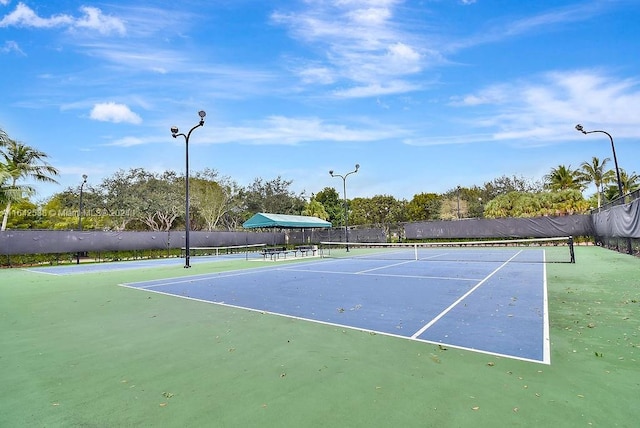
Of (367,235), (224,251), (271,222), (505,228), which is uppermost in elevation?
(271,222)

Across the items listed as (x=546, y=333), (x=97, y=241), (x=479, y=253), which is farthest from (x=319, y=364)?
(x=97, y=241)

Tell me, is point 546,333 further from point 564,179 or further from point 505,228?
point 564,179

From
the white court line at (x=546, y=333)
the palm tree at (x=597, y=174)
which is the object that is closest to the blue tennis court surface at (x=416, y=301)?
the white court line at (x=546, y=333)

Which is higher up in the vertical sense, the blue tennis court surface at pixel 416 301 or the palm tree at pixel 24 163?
the palm tree at pixel 24 163

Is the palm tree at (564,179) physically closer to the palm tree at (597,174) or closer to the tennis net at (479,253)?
the palm tree at (597,174)

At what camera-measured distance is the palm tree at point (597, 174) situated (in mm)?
39497

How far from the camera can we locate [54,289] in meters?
9.84

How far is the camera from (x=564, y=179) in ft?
141

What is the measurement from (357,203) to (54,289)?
5407 cm

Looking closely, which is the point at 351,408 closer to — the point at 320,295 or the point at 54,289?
the point at 320,295

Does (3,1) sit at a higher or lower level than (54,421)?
higher

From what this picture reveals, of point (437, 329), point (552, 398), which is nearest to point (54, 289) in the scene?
point (437, 329)

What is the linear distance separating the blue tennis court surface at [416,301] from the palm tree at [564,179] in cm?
3891

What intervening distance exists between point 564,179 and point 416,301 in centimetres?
4597
